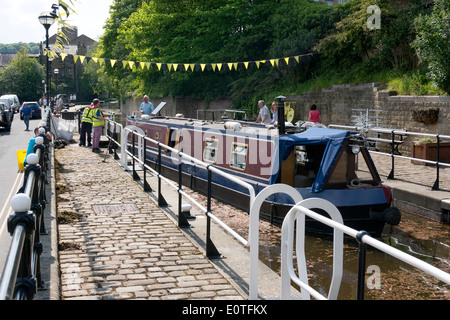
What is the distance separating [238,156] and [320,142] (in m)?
2.40

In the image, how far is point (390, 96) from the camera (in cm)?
1922

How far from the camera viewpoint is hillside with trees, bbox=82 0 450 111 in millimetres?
18656

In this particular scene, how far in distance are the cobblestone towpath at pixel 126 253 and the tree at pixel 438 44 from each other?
36.6 ft

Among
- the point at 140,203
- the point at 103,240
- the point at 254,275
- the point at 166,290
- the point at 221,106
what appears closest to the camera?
the point at 254,275

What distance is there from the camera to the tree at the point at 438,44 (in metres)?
15.8

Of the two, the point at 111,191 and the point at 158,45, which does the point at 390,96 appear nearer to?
the point at 111,191

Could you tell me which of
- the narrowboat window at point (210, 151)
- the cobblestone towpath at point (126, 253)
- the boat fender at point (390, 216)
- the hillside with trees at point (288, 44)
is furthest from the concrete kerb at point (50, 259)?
the hillside with trees at point (288, 44)

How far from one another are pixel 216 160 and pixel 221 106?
23741mm

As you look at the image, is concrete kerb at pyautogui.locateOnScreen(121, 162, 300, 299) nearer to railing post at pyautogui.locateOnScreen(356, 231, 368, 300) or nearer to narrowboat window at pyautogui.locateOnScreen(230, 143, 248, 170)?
railing post at pyautogui.locateOnScreen(356, 231, 368, 300)

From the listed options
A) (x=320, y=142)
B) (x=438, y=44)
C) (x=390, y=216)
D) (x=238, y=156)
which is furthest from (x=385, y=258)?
(x=438, y=44)

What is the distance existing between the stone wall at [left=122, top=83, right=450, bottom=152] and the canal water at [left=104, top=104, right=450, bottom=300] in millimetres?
7043

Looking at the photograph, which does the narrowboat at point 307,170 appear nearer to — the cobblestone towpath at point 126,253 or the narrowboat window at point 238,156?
the narrowboat window at point 238,156

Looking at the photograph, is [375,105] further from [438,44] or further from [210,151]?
[210,151]

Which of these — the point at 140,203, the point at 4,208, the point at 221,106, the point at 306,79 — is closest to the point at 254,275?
the point at 140,203
